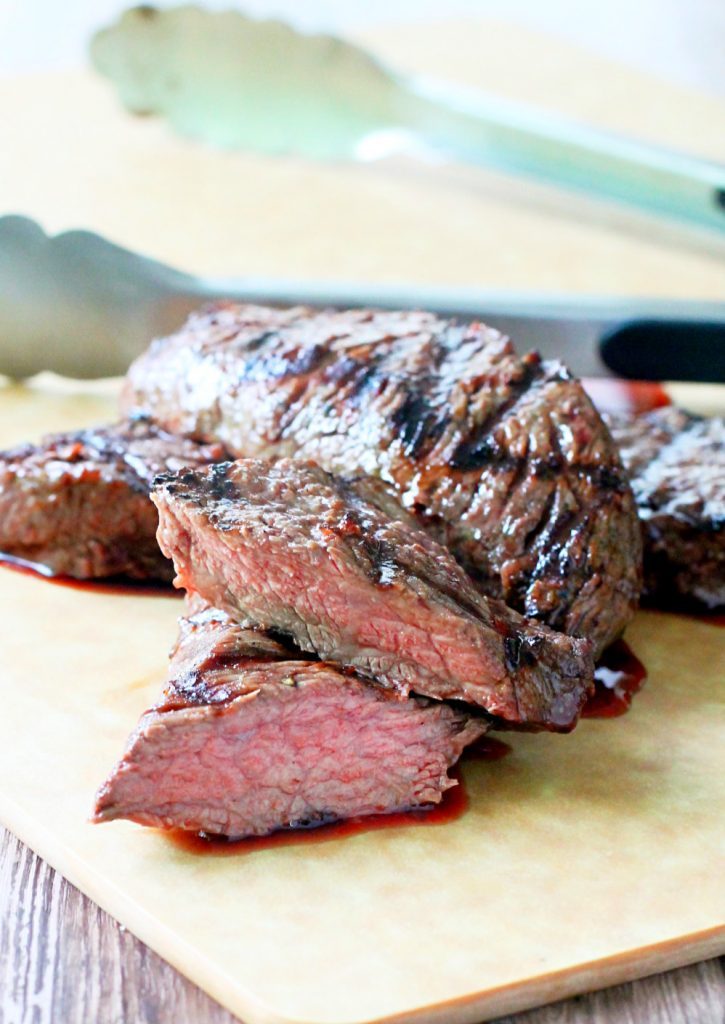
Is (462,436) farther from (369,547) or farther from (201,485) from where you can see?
(201,485)

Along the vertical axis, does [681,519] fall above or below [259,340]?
below

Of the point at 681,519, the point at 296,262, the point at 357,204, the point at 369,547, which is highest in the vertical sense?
the point at 369,547

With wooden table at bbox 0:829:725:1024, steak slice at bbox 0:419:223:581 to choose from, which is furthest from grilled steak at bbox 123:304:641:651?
wooden table at bbox 0:829:725:1024

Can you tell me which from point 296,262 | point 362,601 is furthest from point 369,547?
point 296,262

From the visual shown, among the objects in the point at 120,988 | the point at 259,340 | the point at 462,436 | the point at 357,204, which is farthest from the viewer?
the point at 357,204

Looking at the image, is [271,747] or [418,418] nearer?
[271,747]

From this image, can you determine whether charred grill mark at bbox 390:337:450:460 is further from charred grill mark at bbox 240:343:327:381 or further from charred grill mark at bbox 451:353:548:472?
charred grill mark at bbox 240:343:327:381
